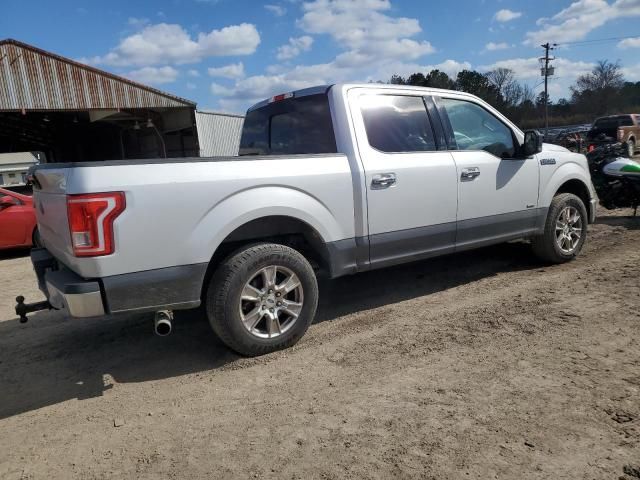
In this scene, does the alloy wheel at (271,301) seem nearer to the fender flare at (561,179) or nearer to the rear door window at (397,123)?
the rear door window at (397,123)

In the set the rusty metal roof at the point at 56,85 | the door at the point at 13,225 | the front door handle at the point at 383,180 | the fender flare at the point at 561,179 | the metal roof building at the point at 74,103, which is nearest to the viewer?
the front door handle at the point at 383,180

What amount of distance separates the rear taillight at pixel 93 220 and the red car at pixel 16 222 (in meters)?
6.75

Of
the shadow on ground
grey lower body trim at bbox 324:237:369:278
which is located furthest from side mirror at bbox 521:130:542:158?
the shadow on ground

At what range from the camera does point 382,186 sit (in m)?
4.11

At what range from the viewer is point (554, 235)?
5523mm

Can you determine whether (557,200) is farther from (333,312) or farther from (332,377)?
(332,377)

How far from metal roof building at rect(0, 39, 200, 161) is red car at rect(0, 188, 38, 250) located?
9.83 m

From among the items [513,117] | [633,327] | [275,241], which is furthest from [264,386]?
[513,117]

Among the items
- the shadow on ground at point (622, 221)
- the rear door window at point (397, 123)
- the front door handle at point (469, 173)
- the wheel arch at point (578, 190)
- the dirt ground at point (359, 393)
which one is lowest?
the dirt ground at point (359, 393)

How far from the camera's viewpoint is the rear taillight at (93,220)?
115 inches

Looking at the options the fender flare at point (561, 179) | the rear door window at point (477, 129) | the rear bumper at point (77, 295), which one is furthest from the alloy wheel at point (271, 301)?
the fender flare at point (561, 179)

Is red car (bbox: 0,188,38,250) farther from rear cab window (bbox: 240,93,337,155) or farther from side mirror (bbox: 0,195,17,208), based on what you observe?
rear cab window (bbox: 240,93,337,155)

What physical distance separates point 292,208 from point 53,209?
166cm

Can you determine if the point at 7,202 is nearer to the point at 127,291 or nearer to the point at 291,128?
the point at 291,128
